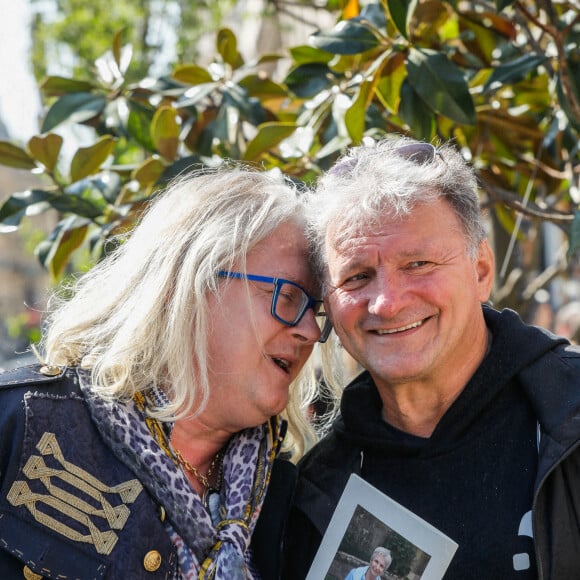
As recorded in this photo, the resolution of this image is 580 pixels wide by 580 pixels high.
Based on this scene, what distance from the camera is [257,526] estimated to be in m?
2.76

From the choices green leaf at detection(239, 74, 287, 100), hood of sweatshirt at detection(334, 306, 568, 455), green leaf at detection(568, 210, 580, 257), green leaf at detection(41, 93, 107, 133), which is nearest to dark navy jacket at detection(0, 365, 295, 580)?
hood of sweatshirt at detection(334, 306, 568, 455)

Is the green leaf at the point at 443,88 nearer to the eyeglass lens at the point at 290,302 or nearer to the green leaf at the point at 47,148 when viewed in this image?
the eyeglass lens at the point at 290,302

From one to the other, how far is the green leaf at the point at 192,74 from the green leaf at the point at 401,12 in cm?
95

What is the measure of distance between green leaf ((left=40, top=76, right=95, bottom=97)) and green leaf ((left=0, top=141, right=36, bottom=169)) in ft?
1.15

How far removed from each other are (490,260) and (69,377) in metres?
1.32

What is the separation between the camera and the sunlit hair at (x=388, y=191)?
8.27 feet

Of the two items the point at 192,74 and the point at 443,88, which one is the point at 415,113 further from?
the point at 192,74

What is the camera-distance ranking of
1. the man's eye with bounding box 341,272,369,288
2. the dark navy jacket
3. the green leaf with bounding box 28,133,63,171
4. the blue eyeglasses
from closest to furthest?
the dark navy jacket
the man's eye with bounding box 341,272,369,288
the blue eyeglasses
the green leaf with bounding box 28,133,63,171

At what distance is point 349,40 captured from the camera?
3.05 m

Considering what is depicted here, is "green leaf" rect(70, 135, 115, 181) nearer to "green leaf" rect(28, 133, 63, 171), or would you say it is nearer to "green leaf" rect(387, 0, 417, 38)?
"green leaf" rect(28, 133, 63, 171)

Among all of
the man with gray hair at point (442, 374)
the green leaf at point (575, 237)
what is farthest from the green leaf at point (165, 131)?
the green leaf at point (575, 237)

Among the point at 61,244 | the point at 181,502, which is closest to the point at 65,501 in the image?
the point at 181,502

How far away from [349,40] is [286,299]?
0.99 metres

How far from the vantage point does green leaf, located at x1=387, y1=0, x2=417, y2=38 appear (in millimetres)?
2906
